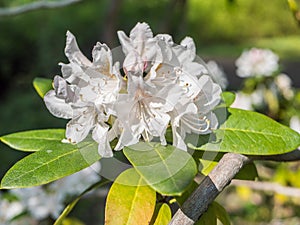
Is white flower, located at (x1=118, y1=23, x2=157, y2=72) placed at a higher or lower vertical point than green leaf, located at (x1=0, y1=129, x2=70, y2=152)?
higher

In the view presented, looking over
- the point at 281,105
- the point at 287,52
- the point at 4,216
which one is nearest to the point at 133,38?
the point at 4,216

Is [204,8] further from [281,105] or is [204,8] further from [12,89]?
[281,105]

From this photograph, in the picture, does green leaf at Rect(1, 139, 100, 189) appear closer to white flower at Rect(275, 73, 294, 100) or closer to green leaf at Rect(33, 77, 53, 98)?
green leaf at Rect(33, 77, 53, 98)

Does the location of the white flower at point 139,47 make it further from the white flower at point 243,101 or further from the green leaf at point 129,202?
the white flower at point 243,101

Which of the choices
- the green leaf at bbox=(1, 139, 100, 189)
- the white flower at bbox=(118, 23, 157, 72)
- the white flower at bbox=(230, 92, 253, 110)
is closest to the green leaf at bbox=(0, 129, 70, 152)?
the green leaf at bbox=(1, 139, 100, 189)

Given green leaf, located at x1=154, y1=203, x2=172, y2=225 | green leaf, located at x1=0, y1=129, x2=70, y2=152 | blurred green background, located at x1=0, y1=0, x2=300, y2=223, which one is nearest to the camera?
green leaf, located at x1=154, y1=203, x2=172, y2=225

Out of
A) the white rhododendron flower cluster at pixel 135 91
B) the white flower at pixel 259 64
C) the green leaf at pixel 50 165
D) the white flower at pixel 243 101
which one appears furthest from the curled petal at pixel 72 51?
the white flower at pixel 259 64

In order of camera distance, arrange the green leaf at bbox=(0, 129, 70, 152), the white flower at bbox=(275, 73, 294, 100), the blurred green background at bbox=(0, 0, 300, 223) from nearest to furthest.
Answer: the green leaf at bbox=(0, 129, 70, 152)
the white flower at bbox=(275, 73, 294, 100)
the blurred green background at bbox=(0, 0, 300, 223)
